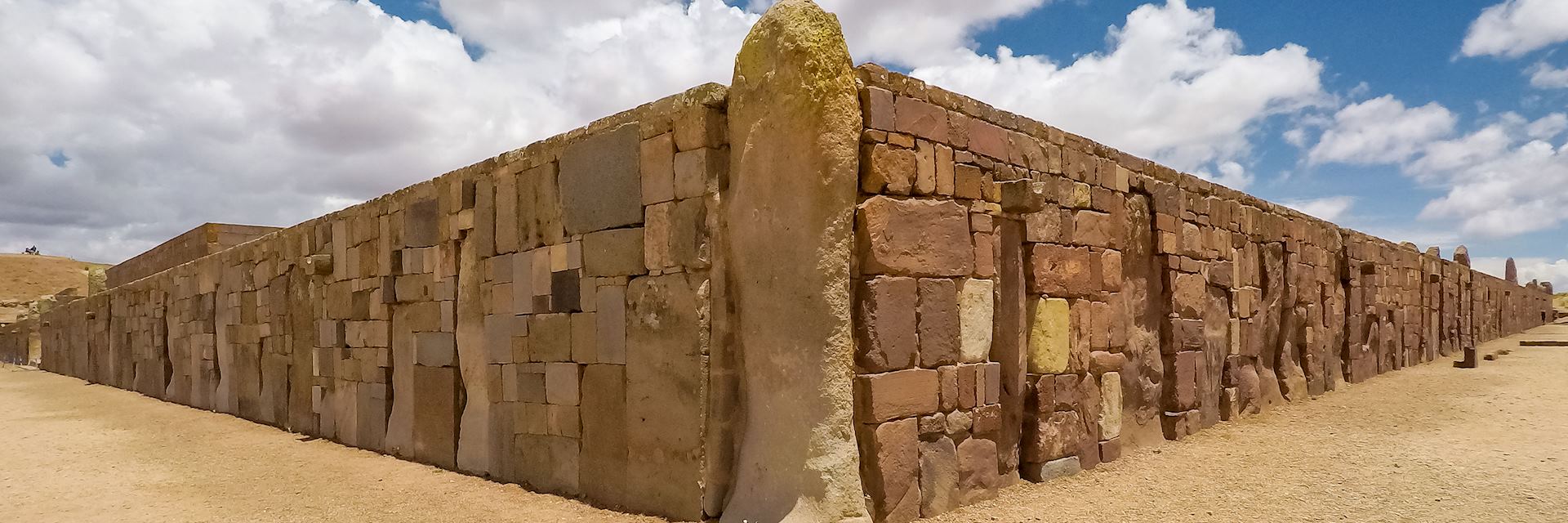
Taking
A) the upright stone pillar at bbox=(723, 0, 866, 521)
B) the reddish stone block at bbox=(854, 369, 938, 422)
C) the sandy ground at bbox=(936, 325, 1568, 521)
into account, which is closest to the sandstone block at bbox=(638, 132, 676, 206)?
the upright stone pillar at bbox=(723, 0, 866, 521)

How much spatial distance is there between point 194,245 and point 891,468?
1644cm

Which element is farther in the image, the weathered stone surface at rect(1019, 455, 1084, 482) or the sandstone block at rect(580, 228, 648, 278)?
the weathered stone surface at rect(1019, 455, 1084, 482)

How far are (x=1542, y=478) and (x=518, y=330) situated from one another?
701cm

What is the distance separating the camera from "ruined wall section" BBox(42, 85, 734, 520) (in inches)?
197

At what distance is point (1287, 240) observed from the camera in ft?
33.6

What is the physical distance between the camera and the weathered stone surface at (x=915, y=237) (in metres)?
4.82

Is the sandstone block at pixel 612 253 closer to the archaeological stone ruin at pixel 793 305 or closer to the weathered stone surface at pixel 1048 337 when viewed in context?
the archaeological stone ruin at pixel 793 305

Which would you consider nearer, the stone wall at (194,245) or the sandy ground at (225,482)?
the sandy ground at (225,482)

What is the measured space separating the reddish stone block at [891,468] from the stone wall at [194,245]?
1458 centimetres

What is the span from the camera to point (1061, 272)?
6344 mm

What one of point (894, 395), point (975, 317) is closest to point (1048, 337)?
point (975, 317)

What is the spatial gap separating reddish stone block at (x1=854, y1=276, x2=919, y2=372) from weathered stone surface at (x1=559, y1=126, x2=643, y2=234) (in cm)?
152

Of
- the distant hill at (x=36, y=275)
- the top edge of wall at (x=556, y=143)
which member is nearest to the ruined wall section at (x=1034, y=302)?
the top edge of wall at (x=556, y=143)

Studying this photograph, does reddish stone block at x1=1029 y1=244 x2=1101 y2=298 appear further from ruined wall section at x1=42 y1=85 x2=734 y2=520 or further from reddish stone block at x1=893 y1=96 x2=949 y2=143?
ruined wall section at x1=42 y1=85 x2=734 y2=520
